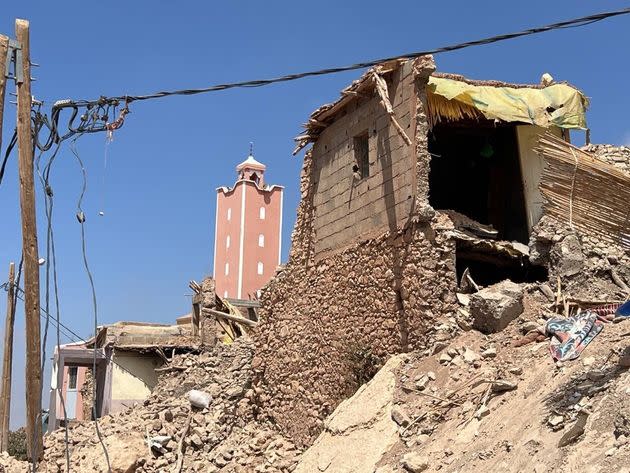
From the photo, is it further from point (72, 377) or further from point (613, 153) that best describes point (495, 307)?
point (72, 377)

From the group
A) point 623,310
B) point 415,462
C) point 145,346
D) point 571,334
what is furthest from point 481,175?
point 145,346

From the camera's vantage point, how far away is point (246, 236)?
130 feet

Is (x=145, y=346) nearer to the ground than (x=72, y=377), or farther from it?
farther from it

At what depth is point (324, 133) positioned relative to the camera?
14.0 m

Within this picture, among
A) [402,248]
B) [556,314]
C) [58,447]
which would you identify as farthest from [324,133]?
[58,447]

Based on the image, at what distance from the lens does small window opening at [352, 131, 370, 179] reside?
12.7 metres

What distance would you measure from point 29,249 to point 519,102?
7961mm

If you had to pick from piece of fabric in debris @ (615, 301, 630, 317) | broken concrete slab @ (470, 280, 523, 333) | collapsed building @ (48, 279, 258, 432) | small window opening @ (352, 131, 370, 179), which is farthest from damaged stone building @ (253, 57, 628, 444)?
collapsed building @ (48, 279, 258, 432)

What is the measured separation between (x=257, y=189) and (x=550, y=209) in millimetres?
29896

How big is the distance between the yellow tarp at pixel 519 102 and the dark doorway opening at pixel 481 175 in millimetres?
497

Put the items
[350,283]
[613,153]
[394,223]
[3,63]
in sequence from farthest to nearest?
[613,153]
[350,283]
[394,223]
[3,63]

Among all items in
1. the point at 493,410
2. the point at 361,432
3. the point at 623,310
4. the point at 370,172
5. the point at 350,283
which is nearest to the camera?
the point at 493,410

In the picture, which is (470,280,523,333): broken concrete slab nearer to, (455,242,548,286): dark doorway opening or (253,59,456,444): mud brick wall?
(253,59,456,444): mud brick wall

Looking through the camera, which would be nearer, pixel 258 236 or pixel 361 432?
pixel 361 432
